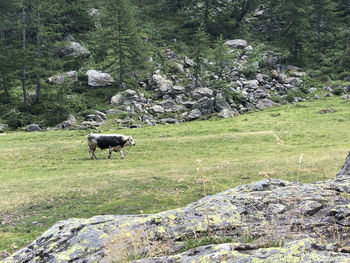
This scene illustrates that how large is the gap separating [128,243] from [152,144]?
24.4 m

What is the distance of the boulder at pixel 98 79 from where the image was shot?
2067 inches

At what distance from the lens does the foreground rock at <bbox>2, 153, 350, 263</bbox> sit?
3.73 meters

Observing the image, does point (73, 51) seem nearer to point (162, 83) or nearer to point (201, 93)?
point (162, 83)

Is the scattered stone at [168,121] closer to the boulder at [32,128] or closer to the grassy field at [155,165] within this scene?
the grassy field at [155,165]

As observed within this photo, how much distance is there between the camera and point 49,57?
4669 cm

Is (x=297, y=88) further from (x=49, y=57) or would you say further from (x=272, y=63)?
(x=49, y=57)

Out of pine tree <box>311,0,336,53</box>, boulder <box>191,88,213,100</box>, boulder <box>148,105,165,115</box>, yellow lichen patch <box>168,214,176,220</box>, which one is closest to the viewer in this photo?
yellow lichen patch <box>168,214,176,220</box>

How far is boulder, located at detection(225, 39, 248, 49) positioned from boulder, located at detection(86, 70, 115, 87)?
2973cm

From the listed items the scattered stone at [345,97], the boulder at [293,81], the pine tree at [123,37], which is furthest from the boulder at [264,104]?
the pine tree at [123,37]

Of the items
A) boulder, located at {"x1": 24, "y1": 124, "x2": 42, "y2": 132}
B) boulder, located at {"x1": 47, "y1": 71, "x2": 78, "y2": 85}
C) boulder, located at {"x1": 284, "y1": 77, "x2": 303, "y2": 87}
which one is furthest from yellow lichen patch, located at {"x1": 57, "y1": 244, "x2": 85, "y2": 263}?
boulder, located at {"x1": 284, "y1": 77, "x2": 303, "y2": 87}

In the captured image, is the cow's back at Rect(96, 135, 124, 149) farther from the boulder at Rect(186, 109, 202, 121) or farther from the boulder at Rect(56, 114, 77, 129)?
the boulder at Rect(186, 109, 202, 121)

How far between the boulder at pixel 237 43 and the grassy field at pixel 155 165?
32511 mm

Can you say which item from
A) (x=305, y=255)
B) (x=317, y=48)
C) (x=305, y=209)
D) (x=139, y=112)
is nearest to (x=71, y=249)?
(x=305, y=255)

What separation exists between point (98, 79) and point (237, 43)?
110 feet
